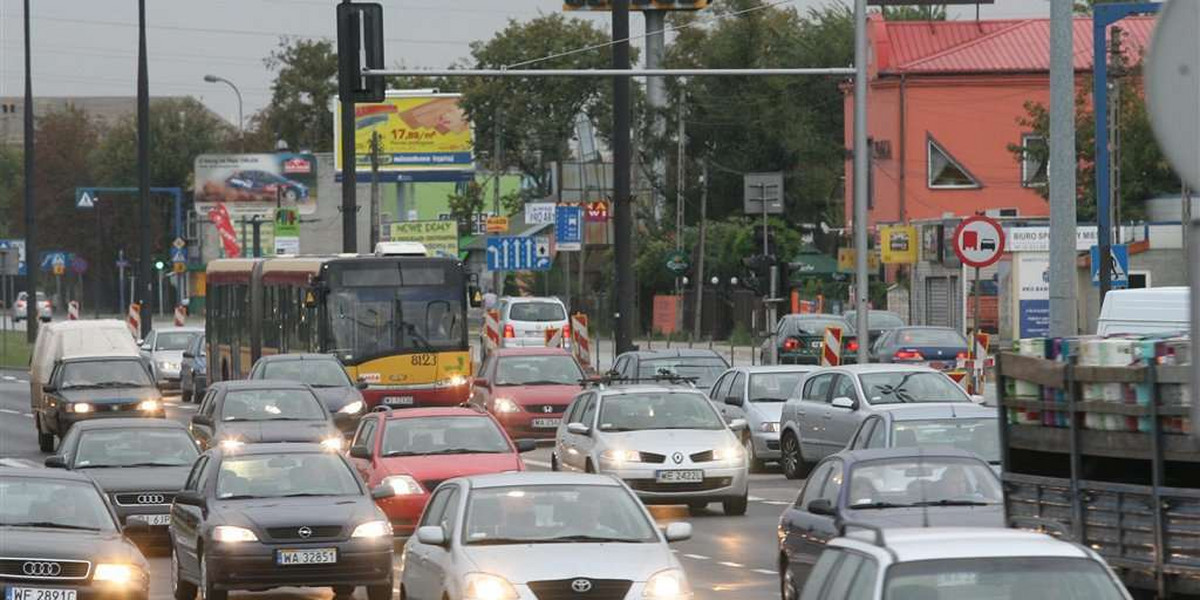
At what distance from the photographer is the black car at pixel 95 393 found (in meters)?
37.9

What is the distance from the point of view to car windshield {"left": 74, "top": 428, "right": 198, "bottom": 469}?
2475cm

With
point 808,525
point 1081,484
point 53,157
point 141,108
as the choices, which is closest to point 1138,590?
point 1081,484

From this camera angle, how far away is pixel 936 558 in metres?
9.05

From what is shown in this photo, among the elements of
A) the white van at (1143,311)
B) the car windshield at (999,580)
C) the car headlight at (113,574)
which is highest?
the white van at (1143,311)

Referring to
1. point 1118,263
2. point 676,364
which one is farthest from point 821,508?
point 1118,263

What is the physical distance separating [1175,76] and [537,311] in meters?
54.6

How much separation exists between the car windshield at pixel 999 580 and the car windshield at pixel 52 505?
9891 millimetres

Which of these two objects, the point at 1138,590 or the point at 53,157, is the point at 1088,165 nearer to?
the point at 1138,590

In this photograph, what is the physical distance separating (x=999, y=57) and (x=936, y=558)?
7371 cm

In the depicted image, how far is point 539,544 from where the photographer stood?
1459 centimetres

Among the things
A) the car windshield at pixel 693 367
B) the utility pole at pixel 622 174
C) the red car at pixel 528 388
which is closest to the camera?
the red car at pixel 528 388

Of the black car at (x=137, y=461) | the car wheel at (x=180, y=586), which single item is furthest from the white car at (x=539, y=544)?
the black car at (x=137, y=461)

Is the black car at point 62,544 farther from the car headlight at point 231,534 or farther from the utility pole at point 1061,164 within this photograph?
the utility pole at point 1061,164

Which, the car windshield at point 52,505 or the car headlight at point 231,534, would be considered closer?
the car windshield at point 52,505
